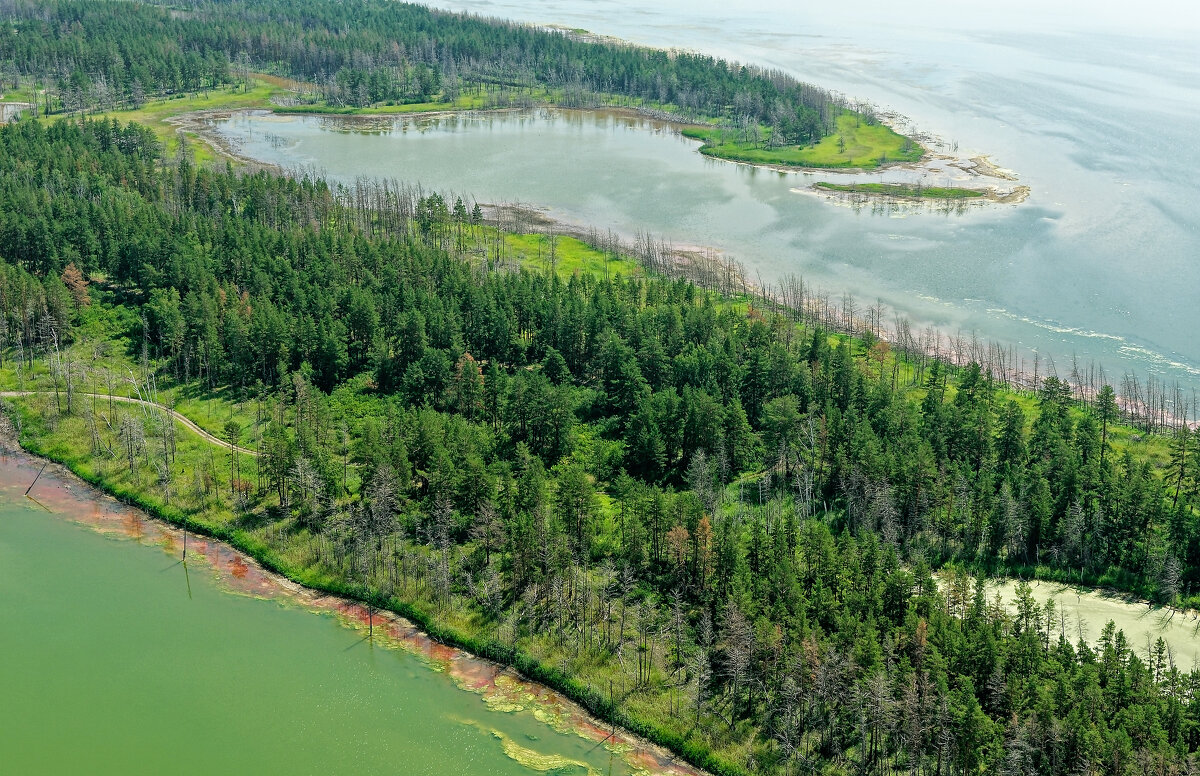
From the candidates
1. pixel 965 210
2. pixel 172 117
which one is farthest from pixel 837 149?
pixel 172 117

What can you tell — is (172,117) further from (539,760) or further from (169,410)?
(539,760)

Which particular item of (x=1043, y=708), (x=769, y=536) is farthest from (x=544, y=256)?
(x=1043, y=708)

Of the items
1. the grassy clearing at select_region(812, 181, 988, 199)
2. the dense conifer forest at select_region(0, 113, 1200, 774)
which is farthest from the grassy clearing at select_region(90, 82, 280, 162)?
the grassy clearing at select_region(812, 181, 988, 199)

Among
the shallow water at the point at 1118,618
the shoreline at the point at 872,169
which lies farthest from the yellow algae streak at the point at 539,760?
the shoreline at the point at 872,169

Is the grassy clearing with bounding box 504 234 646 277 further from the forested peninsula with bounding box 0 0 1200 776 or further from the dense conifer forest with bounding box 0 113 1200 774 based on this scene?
the dense conifer forest with bounding box 0 113 1200 774

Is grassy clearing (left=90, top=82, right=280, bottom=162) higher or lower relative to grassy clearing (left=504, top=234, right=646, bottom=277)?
higher

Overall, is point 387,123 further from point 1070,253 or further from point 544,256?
point 1070,253
